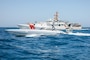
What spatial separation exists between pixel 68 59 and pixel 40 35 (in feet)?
86.3

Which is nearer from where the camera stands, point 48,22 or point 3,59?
point 3,59

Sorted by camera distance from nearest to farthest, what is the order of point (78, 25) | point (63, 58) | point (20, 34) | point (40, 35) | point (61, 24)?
point (63, 58) < point (20, 34) < point (40, 35) < point (61, 24) < point (78, 25)

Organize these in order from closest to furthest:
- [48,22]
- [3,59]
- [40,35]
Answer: [3,59] < [40,35] < [48,22]

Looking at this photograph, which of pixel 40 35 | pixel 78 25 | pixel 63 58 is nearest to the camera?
pixel 63 58

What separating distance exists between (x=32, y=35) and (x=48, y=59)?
24242mm

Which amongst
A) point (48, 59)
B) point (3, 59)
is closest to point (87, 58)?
point (48, 59)

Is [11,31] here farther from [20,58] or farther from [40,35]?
[20,58]

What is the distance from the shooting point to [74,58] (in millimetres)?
14711

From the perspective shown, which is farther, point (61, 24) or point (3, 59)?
point (61, 24)

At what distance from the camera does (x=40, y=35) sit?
40438 millimetres

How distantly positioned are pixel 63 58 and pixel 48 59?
4.17 feet

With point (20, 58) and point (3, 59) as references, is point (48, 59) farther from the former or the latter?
point (3, 59)

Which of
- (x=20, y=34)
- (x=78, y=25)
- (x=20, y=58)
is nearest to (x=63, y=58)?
(x=20, y=58)

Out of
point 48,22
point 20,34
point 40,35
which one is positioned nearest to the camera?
point 20,34
